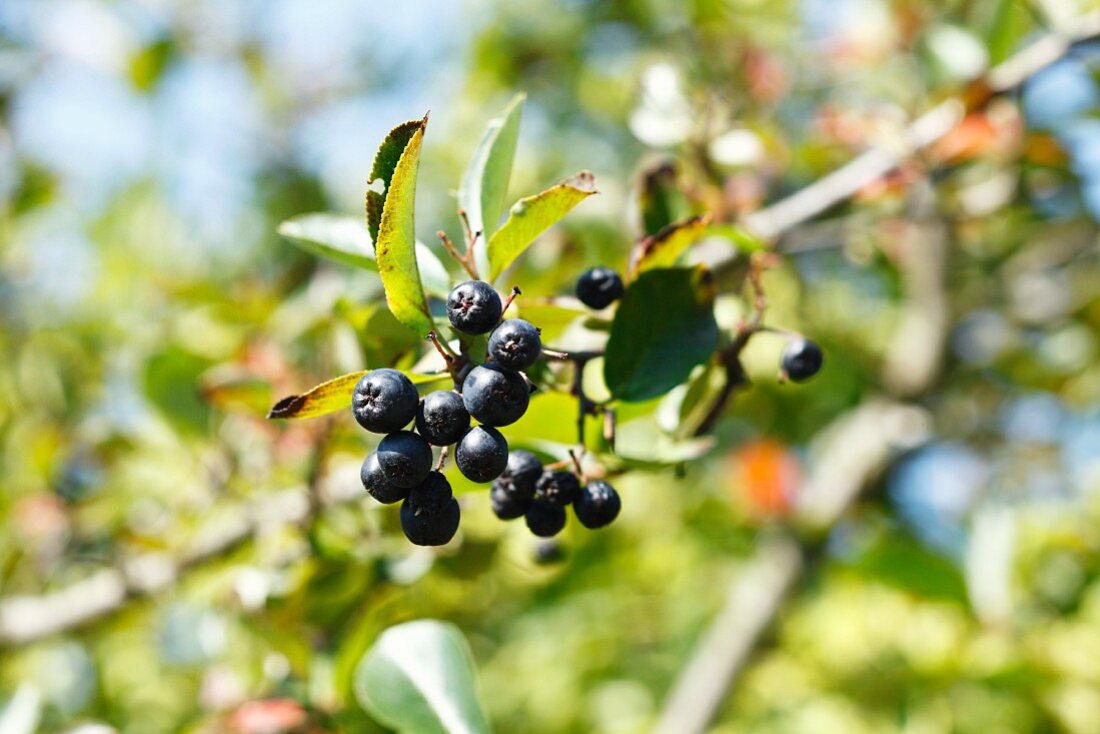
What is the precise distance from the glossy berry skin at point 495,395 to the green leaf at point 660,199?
482 mm

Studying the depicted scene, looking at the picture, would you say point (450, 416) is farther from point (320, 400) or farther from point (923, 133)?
point (923, 133)

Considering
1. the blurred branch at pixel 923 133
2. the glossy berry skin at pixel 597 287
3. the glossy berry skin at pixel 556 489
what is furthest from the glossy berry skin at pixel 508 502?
the blurred branch at pixel 923 133

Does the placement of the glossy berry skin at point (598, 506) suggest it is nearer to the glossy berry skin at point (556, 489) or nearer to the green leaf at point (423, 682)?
the glossy berry skin at point (556, 489)

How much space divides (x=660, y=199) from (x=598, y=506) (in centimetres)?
48

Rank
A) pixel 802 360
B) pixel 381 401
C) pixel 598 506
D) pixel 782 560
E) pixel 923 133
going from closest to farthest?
1. pixel 381 401
2. pixel 598 506
3. pixel 802 360
4. pixel 923 133
5. pixel 782 560

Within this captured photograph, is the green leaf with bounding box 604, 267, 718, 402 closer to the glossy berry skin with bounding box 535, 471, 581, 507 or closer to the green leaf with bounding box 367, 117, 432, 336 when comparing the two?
the glossy berry skin with bounding box 535, 471, 581, 507

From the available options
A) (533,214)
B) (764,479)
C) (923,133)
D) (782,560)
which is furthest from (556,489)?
(764,479)

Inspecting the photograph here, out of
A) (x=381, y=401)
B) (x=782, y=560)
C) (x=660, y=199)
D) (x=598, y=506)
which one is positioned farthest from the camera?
(x=782, y=560)

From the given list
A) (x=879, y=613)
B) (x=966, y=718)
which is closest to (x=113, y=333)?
(x=879, y=613)

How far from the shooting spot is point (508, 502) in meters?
0.88

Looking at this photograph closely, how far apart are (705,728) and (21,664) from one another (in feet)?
6.51

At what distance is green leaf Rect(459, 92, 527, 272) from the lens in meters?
0.88

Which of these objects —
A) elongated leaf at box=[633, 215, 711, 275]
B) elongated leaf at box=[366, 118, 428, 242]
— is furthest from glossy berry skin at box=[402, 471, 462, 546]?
→ elongated leaf at box=[633, 215, 711, 275]

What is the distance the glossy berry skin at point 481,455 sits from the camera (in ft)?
2.32
